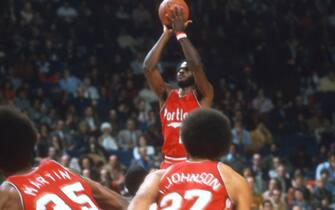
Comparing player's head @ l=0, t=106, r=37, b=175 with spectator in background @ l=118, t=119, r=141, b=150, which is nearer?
player's head @ l=0, t=106, r=37, b=175

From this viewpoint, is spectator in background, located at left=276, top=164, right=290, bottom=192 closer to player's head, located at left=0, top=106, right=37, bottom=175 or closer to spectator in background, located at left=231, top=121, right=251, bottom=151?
spectator in background, located at left=231, top=121, right=251, bottom=151

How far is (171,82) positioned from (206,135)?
1288 centimetres

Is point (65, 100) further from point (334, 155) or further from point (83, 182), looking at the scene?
point (83, 182)

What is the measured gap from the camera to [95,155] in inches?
557

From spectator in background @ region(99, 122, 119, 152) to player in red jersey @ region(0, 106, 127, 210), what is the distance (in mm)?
10852

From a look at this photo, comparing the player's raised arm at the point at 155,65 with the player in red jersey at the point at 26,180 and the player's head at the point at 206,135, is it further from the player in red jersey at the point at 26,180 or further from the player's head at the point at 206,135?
the player in red jersey at the point at 26,180

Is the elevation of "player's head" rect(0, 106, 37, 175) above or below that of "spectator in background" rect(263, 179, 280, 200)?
above

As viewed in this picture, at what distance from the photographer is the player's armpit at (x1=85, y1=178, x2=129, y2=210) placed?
4.38 m

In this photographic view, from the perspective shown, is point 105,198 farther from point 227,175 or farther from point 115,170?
point 115,170

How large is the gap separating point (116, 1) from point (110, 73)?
3254 millimetres

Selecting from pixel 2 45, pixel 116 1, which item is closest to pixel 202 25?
pixel 116 1

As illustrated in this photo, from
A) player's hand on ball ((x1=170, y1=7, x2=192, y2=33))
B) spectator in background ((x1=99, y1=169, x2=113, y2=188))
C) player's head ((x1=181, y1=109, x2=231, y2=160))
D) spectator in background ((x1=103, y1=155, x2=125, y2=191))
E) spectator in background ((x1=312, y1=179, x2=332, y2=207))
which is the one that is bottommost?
spectator in background ((x1=312, y1=179, x2=332, y2=207))

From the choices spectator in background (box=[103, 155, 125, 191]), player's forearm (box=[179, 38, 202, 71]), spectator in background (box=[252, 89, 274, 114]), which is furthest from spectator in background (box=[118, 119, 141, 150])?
player's forearm (box=[179, 38, 202, 71])

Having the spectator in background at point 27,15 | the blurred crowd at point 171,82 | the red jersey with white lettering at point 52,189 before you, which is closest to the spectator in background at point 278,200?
the blurred crowd at point 171,82
